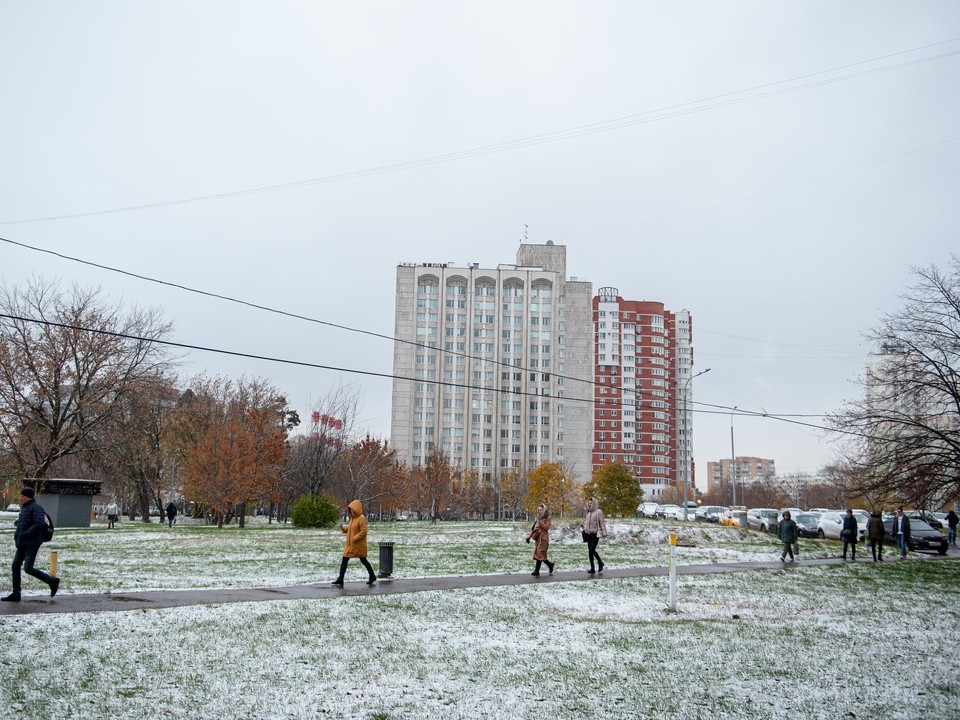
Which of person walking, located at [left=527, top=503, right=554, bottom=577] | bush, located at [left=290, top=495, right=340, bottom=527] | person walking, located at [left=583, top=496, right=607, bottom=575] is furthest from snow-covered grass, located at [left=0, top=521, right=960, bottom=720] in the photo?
bush, located at [left=290, top=495, right=340, bottom=527]

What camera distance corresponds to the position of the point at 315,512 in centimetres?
4441

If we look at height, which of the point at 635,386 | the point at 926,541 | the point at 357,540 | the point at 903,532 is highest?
the point at 635,386

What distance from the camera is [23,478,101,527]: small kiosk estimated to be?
41.9 meters

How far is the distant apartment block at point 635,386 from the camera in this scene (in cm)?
16612

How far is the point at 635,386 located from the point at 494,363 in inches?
1458

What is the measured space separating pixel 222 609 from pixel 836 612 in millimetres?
10822

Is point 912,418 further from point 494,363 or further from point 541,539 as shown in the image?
point 494,363

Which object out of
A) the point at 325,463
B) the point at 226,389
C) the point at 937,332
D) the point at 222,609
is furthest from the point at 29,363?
the point at 937,332

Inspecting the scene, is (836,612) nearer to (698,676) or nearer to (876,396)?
(698,676)

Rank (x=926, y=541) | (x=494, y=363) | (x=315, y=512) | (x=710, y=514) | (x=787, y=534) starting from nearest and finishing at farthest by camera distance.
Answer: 1. (x=787, y=534)
2. (x=926, y=541)
3. (x=315, y=512)
4. (x=710, y=514)
5. (x=494, y=363)

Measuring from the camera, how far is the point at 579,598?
1669 centimetres

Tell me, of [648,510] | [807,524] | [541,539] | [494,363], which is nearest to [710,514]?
[648,510]

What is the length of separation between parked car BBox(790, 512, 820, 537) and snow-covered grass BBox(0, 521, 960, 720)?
27.3 m

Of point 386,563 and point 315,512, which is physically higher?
point 315,512
